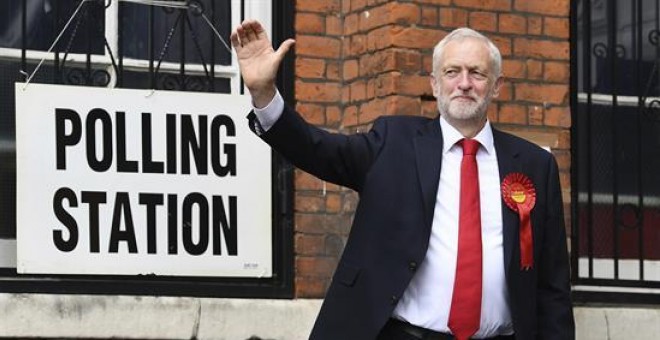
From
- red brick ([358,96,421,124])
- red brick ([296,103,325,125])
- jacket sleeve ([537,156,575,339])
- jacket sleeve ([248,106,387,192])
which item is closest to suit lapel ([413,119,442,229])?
jacket sleeve ([248,106,387,192])

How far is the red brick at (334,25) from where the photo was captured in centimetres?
688

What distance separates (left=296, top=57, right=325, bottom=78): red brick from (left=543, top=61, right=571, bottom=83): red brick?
98cm

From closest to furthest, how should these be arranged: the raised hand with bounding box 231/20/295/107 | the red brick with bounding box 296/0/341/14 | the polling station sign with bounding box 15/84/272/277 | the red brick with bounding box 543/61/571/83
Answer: the raised hand with bounding box 231/20/295/107 → the polling station sign with bounding box 15/84/272/277 → the red brick with bounding box 296/0/341/14 → the red brick with bounding box 543/61/571/83

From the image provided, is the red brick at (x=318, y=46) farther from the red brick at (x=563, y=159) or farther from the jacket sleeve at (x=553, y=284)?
the jacket sleeve at (x=553, y=284)

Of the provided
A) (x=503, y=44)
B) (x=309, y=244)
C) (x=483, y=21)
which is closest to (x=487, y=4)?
(x=483, y=21)

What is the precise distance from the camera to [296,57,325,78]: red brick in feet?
22.4

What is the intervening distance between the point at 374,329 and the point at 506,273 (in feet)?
1.38

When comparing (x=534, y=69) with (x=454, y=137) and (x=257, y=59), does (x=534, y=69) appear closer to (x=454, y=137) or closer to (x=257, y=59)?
(x=454, y=137)

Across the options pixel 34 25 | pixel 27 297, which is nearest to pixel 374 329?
pixel 27 297

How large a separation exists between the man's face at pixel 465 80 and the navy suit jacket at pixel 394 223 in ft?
0.41

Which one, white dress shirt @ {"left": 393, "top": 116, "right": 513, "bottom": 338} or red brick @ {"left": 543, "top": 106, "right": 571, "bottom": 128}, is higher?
red brick @ {"left": 543, "top": 106, "right": 571, "bottom": 128}

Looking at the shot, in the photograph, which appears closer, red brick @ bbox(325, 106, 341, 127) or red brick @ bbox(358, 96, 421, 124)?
red brick @ bbox(358, 96, 421, 124)

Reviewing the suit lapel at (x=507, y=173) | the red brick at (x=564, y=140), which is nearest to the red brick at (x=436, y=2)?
the red brick at (x=564, y=140)

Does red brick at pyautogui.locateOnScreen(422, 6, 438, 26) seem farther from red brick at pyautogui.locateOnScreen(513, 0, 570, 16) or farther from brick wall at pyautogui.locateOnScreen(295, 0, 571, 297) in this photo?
red brick at pyautogui.locateOnScreen(513, 0, 570, 16)
